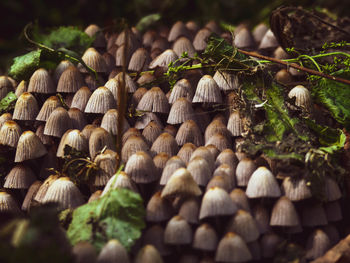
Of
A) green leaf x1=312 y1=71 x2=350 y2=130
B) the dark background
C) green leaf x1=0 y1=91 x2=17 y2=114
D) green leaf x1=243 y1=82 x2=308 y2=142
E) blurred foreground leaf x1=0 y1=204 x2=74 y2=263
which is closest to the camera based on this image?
blurred foreground leaf x1=0 y1=204 x2=74 y2=263

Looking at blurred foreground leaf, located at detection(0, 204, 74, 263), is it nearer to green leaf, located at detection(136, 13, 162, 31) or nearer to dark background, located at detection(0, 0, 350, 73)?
green leaf, located at detection(136, 13, 162, 31)

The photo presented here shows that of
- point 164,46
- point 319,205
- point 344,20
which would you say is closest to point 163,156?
point 319,205

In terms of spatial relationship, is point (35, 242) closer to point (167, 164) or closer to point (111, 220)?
point (111, 220)

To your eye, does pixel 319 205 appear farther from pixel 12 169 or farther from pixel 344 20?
pixel 344 20

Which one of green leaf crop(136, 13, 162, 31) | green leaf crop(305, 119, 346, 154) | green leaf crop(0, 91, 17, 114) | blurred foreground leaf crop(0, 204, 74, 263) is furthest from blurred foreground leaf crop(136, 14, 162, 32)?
blurred foreground leaf crop(0, 204, 74, 263)

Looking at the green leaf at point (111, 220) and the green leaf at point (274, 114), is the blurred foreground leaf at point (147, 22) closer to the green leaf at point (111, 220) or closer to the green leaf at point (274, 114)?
the green leaf at point (274, 114)

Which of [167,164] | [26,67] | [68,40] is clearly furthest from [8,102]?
[167,164]

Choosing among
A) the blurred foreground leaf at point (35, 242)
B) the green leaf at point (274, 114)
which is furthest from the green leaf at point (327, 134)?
the blurred foreground leaf at point (35, 242)
